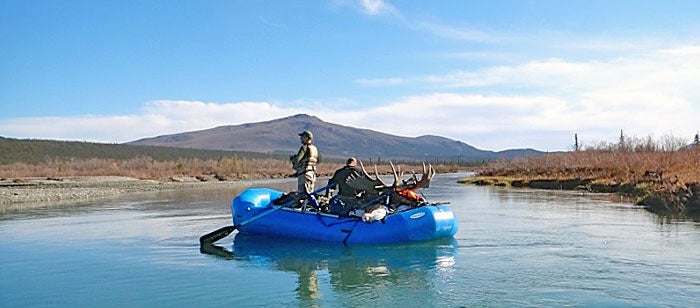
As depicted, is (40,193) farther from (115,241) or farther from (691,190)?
(691,190)

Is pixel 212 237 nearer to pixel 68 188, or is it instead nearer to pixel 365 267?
pixel 365 267

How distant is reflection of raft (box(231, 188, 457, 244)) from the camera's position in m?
13.5

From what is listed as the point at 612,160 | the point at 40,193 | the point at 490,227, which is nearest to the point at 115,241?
the point at 490,227

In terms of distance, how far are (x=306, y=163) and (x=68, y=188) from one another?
28185 mm

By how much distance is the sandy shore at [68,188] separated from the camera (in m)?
30.2

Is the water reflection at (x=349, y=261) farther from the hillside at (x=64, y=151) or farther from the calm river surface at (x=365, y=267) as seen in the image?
the hillside at (x=64, y=151)

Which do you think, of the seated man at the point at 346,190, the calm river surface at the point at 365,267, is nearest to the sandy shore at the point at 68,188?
the calm river surface at the point at 365,267

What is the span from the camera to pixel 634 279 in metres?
10.3

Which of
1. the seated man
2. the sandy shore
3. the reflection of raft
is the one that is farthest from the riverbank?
the sandy shore

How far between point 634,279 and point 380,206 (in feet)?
17.2

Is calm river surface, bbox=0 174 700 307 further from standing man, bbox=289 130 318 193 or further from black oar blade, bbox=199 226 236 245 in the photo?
standing man, bbox=289 130 318 193

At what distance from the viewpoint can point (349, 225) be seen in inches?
544

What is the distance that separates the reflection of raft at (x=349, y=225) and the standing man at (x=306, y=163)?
24.7 inches

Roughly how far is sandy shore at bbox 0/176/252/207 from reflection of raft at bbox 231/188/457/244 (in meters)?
16.5
